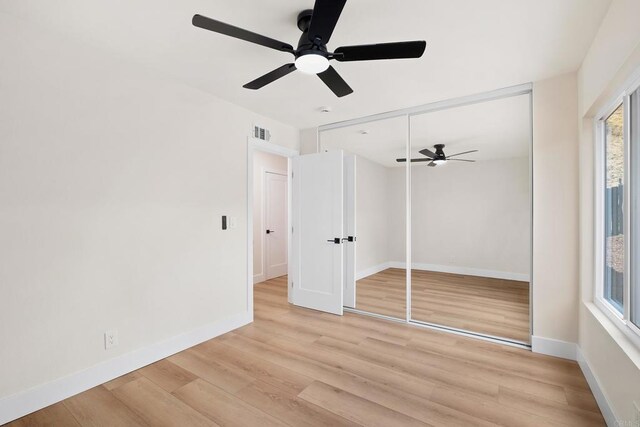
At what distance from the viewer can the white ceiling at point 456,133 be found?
11.6ft

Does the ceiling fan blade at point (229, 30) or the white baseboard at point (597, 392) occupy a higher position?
the ceiling fan blade at point (229, 30)

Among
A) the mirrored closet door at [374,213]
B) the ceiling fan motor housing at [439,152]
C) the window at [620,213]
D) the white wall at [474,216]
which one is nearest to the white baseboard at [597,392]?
the window at [620,213]

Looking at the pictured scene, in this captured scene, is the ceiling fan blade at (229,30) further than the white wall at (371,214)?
No

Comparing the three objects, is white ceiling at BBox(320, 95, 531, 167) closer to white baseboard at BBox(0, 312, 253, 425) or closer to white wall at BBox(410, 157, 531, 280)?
white wall at BBox(410, 157, 531, 280)

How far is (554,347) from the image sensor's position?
265 centimetres

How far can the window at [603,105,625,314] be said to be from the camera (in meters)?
1.94

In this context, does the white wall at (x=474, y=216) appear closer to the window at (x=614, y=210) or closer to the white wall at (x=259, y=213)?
the white wall at (x=259, y=213)

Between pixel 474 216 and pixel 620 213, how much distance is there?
162 inches

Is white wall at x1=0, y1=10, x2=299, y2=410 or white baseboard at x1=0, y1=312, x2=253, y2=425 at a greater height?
white wall at x1=0, y1=10, x2=299, y2=410

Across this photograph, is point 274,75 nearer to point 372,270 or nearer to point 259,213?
point 259,213

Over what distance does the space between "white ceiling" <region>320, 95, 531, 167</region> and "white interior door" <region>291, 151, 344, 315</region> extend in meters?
0.54

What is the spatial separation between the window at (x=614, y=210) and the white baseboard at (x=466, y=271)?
12.0 ft

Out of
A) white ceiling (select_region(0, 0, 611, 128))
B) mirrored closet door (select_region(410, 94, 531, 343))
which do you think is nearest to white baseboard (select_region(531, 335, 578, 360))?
mirrored closet door (select_region(410, 94, 531, 343))

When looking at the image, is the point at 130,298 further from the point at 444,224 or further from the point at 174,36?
the point at 444,224
